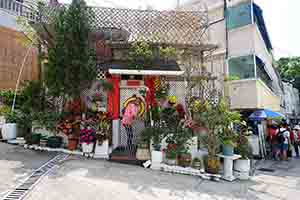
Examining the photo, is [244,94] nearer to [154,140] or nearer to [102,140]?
[154,140]

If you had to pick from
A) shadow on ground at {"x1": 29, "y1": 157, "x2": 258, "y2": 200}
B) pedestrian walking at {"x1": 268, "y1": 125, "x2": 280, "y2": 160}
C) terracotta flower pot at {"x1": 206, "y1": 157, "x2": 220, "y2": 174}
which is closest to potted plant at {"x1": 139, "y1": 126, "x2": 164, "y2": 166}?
shadow on ground at {"x1": 29, "y1": 157, "x2": 258, "y2": 200}

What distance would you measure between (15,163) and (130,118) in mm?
3380

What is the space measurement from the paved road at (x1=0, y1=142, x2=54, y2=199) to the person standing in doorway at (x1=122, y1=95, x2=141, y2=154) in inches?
93.8

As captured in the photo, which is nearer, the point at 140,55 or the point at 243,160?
the point at 243,160

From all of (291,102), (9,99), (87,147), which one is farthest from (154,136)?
(291,102)

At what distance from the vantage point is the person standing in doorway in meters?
6.94

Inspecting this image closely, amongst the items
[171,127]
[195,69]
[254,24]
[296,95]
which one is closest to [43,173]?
[171,127]

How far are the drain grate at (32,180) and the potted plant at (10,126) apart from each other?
8.70 feet

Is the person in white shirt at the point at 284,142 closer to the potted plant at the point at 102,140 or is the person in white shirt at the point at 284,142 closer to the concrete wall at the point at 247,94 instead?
the concrete wall at the point at 247,94

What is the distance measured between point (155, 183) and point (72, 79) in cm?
408

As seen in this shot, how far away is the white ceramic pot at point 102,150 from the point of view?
6.36 meters

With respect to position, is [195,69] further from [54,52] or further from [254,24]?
[254,24]

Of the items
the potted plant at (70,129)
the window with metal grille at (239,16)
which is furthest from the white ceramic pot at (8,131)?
the window with metal grille at (239,16)

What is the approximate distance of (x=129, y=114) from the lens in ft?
22.9
